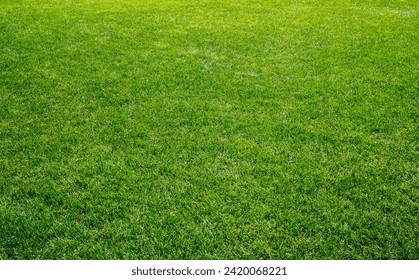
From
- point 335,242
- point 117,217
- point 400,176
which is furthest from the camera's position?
point 400,176

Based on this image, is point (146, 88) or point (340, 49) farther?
point (340, 49)

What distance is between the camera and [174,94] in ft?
16.2

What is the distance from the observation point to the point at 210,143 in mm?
4023

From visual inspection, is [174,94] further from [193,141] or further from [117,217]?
[117,217]

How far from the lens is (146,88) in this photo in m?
5.11

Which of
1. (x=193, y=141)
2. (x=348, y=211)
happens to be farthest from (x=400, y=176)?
(x=193, y=141)

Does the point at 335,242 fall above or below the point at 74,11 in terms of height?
below

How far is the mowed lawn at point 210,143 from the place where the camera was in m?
3.04

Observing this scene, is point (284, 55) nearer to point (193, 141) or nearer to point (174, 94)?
point (174, 94)

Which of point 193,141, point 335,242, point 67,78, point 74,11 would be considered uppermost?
point 74,11

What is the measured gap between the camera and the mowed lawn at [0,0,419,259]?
304 centimetres

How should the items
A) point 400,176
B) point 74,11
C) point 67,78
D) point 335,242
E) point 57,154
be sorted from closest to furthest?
1. point 335,242
2. point 400,176
3. point 57,154
4. point 67,78
5. point 74,11

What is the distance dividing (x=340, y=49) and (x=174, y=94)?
3038 mm

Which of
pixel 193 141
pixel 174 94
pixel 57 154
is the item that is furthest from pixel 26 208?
pixel 174 94
